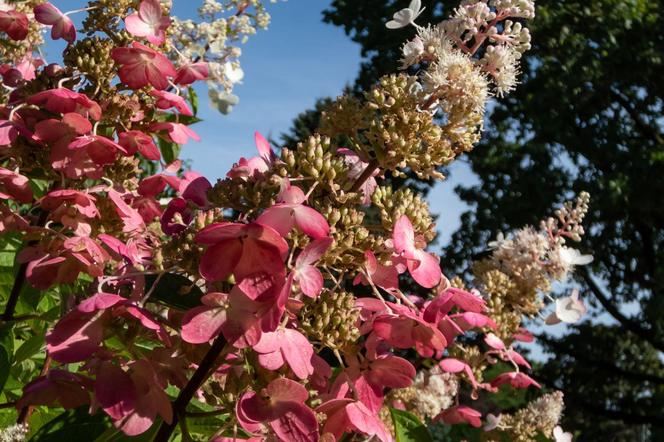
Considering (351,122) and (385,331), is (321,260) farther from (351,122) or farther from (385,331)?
(351,122)

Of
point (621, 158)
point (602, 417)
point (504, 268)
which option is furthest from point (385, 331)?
point (602, 417)

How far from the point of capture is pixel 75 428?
3.02ft

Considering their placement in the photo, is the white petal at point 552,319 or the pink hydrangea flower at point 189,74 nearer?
the pink hydrangea flower at point 189,74

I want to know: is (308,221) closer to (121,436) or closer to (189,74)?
(121,436)

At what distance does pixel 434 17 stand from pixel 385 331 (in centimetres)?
912

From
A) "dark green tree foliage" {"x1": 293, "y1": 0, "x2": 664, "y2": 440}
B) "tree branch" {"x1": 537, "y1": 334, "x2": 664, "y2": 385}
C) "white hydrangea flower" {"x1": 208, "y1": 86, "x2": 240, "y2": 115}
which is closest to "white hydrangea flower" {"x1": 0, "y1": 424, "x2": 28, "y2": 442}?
"white hydrangea flower" {"x1": 208, "y1": 86, "x2": 240, "y2": 115}

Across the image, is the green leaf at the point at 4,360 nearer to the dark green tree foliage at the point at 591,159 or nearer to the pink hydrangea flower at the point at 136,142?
the pink hydrangea flower at the point at 136,142

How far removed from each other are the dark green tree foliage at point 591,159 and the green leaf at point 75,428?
811cm

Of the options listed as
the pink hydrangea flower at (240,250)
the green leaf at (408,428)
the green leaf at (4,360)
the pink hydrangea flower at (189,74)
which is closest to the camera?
the pink hydrangea flower at (240,250)

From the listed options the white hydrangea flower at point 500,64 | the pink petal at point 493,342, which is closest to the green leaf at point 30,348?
the white hydrangea flower at point 500,64

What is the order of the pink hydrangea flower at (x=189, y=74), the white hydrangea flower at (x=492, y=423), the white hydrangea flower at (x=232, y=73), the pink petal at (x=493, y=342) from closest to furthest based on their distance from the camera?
the pink hydrangea flower at (x=189, y=74)
the pink petal at (x=493, y=342)
the white hydrangea flower at (x=232, y=73)
the white hydrangea flower at (x=492, y=423)

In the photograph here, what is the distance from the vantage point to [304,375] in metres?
0.74

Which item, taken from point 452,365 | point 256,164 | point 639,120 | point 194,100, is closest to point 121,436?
point 256,164

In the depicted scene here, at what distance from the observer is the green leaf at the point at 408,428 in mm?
1412
